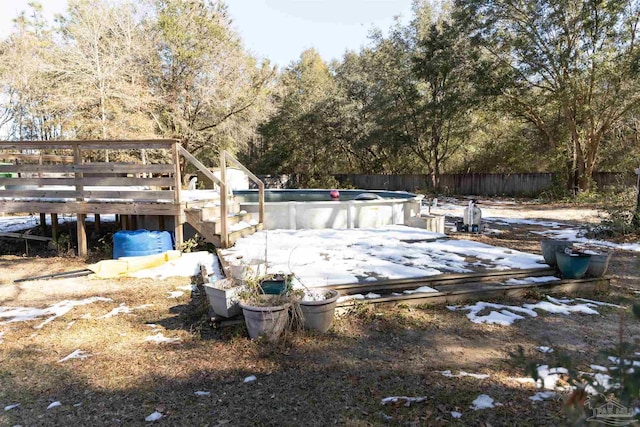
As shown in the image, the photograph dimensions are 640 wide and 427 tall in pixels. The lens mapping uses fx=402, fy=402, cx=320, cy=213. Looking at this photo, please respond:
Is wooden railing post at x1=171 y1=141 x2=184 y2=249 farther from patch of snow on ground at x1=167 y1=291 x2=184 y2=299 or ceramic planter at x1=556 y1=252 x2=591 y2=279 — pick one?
ceramic planter at x1=556 y1=252 x2=591 y2=279

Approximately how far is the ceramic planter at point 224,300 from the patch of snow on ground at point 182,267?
1.71 meters

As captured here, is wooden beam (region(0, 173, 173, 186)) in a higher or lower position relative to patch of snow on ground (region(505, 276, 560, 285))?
higher

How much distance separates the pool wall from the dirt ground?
3719 millimetres

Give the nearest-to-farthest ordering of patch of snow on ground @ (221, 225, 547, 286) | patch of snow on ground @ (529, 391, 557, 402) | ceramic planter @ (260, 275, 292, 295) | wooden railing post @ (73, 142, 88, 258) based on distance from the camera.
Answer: patch of snow on ground @ (529, 391, 557, 402) → ceramic planter @ (260, 275, 292, 295) → patch of snow on ground @ (221, 225, 547, 286) → wooden railing post @ (73, 142, 88, 258)

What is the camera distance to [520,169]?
20.3 m

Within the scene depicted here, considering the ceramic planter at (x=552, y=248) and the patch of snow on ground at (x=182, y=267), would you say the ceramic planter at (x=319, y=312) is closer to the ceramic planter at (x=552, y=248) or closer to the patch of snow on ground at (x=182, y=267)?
the patch of snow on ground at (x=182, y=267)

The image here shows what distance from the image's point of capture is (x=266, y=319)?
3.00 meters

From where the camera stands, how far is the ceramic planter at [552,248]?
4.63 meters

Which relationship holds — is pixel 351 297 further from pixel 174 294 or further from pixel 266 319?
pixel 174 294

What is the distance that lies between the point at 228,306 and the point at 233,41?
15.0m

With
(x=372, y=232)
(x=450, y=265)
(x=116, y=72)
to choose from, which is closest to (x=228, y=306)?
(x=450, y=265)

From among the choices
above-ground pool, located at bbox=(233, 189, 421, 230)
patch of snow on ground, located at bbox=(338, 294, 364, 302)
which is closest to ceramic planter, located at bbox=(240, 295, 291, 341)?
patch of snow on ground, located at bbox=(338, 294, 364, 302)

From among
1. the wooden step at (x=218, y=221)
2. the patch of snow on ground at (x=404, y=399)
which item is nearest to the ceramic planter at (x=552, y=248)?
the patch of snow on ground at (x=404, y=399)

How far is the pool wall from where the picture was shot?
7.75 meters
